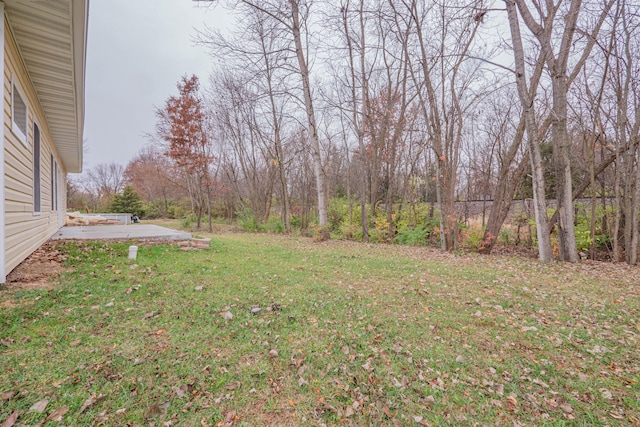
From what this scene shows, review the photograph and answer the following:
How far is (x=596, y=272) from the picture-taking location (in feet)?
17.4

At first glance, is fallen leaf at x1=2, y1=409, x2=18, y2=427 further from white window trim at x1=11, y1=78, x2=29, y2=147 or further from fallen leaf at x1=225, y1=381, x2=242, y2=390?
white window trim at x1=11, y1=78, x2=29, y2=147

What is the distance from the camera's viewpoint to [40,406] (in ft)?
5.42

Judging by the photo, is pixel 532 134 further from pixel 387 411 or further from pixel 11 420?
pixel 11 420

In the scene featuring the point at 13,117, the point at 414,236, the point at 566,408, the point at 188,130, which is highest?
the point at 188,130

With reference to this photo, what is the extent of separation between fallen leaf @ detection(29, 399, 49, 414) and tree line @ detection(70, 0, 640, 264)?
302 inches

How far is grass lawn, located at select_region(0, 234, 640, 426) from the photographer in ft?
5.86

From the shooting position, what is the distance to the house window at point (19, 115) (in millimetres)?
3889

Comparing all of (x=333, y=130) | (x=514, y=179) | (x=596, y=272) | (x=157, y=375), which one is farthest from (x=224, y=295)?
(x=333, y=130)

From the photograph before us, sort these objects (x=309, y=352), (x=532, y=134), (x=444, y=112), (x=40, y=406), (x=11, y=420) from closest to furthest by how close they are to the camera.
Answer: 1. (x=11, y=420)
2. (x=40, y=406)
3. (x=309, y=352)
4. (x=532, y=134)
5. (x=444, y=112)

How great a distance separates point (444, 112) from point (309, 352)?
894cm

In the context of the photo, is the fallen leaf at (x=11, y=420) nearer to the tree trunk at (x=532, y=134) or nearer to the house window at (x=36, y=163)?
the house window at (x=36, y=163)

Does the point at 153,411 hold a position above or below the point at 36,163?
below

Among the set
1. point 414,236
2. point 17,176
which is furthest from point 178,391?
point 414,236

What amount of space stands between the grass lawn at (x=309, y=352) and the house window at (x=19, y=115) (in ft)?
6.95
